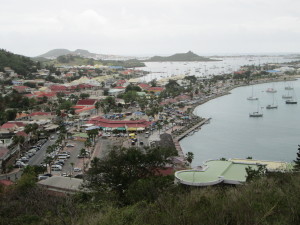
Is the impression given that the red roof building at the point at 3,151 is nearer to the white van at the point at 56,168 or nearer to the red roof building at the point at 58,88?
the white van at the point at 56,168

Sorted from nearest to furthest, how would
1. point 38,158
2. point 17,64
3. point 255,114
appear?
point 38,158
point 255,114
point 17,64

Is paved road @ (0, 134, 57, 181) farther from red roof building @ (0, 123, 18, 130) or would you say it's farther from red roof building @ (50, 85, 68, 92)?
red roof building @ (50, 85, 68, 92)

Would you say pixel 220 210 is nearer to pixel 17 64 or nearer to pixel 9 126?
pixel 9 126

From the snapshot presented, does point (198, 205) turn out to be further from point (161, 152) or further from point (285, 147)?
point (285, 147)

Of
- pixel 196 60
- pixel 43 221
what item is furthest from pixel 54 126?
pixel 196 60

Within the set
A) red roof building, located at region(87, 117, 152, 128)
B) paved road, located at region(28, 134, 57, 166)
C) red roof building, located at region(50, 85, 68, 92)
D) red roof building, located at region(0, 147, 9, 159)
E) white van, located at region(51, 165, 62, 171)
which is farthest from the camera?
red roof building, located at region(50, 85, 68, 92)

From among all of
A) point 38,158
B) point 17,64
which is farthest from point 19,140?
point 17,64

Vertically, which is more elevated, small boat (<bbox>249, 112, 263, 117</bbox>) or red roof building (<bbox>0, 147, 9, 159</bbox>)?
red roof building (<bbox>0, 147, 9, 159</bbox>)

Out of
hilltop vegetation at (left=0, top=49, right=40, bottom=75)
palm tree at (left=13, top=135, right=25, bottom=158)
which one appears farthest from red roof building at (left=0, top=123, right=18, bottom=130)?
hilltop vegetation at (left=0, top=49, right=40, bottom=75)

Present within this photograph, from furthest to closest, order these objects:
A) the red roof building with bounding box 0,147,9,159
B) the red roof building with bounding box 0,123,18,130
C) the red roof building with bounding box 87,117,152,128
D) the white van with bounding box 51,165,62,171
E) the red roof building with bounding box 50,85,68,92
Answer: the red roof building with bounding box 50,85,68,92 < the red roof building with bounding box 87,117,152,128 < the red roof building with bounding box 0,123,18,130 < the red roof building with bounding box 0,147,9,159 < the white van with bounding box 51,165,62,171

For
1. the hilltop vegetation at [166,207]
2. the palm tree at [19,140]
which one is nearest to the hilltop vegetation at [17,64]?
the palm tree at [19,140]
